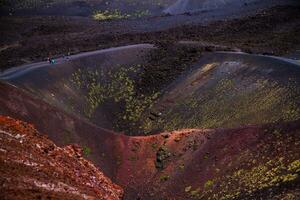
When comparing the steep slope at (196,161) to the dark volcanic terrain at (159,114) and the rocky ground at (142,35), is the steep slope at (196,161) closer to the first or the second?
the dark volcanic terrain at (159,114)

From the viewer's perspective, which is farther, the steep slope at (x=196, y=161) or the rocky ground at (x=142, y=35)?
the rocky ground at (x=142, y=35)

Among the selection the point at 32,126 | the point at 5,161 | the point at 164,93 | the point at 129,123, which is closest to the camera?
the point at 5,161

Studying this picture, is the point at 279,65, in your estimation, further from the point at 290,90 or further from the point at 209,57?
the point at 209,57

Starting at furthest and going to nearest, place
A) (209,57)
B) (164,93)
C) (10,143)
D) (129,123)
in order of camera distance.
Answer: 1. (209,57)
2. (164,93)
3. (129,123)
4. (10,143)

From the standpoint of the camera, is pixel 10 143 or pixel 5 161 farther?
pixel 10 143

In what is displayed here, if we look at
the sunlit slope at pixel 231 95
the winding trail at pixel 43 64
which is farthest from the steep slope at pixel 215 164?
the winding trail at pixel 43 64

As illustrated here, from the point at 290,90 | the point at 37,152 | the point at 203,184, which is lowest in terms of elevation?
the point at 203,184

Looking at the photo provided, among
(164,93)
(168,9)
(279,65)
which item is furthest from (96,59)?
(168,9)
